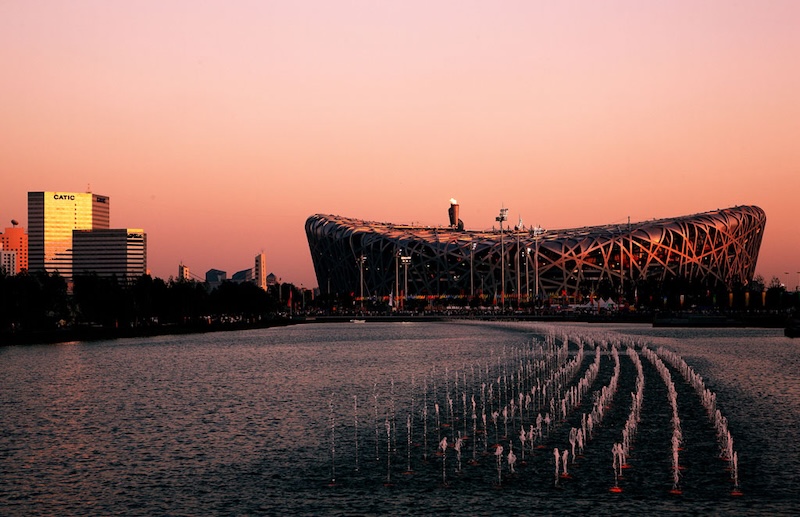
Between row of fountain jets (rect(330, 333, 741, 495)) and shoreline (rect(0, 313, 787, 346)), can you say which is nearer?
row of fountain jets (rect(330, 333, 741, 495))

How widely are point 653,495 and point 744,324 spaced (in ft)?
359

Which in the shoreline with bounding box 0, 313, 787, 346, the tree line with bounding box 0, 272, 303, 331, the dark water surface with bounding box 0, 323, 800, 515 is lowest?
the dark water surface with bounding box 0, 323, 800, 515

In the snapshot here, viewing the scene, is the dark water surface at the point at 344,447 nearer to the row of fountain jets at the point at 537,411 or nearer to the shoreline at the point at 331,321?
the row of fountain jets at the point at 537,411

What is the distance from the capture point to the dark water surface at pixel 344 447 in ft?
70.7

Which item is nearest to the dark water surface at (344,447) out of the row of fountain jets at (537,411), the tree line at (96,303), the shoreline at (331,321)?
the row of fountain jets at (537,411)

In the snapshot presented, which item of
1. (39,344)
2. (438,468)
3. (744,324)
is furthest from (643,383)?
(744,324)

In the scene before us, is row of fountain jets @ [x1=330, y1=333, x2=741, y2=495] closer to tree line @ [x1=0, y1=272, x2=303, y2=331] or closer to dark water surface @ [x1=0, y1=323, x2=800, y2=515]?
dark water surface @ [x1=0, y1=323, x2=800, y2=515]

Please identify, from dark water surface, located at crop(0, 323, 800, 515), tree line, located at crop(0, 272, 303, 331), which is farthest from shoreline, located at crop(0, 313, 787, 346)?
dark water surface, located at crop(0, 323, 800, 515)

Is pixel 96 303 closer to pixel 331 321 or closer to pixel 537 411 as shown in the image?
pixel 331 321

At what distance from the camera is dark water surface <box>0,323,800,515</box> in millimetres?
21562

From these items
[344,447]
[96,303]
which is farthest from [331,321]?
[344,447]

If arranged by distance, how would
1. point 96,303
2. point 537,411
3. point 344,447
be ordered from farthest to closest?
point 96,303
point 537,411
point 344,447

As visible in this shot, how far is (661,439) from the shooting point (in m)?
29.0

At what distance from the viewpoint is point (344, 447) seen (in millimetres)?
28859
